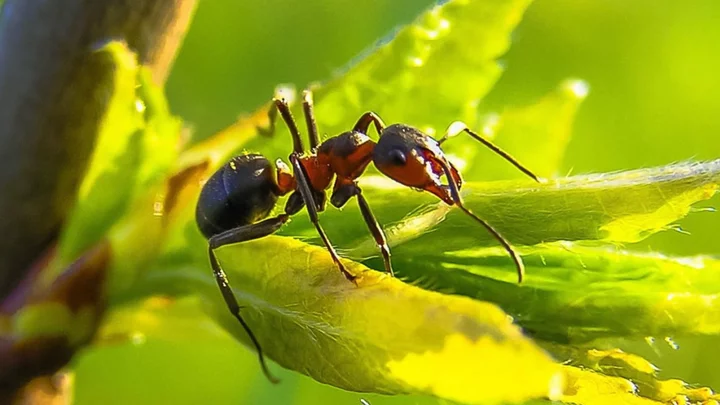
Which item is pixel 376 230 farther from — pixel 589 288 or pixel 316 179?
pixel 316 179

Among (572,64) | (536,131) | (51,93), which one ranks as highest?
(51,93)

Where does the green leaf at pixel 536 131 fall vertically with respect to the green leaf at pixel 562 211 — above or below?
below

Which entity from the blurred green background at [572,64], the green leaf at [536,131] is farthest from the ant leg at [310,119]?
the blurred green background at [572,64]

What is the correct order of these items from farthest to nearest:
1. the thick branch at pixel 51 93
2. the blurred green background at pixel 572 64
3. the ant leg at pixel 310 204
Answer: the blurred green background at pixel 572 64
the thick branch at pixel 51 93
the ant leg at pixel 310 204

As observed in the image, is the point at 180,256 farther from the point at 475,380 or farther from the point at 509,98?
the point at 509,98

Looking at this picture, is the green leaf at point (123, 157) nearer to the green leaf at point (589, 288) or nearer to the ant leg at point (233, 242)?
the ant leg at point (233, 242)

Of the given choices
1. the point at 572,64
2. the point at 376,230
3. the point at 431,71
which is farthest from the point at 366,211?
the point at 572,64

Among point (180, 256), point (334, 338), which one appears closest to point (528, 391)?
point (334, 338)

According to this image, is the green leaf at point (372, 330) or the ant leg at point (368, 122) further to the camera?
the ant leg at point (368, 122)
